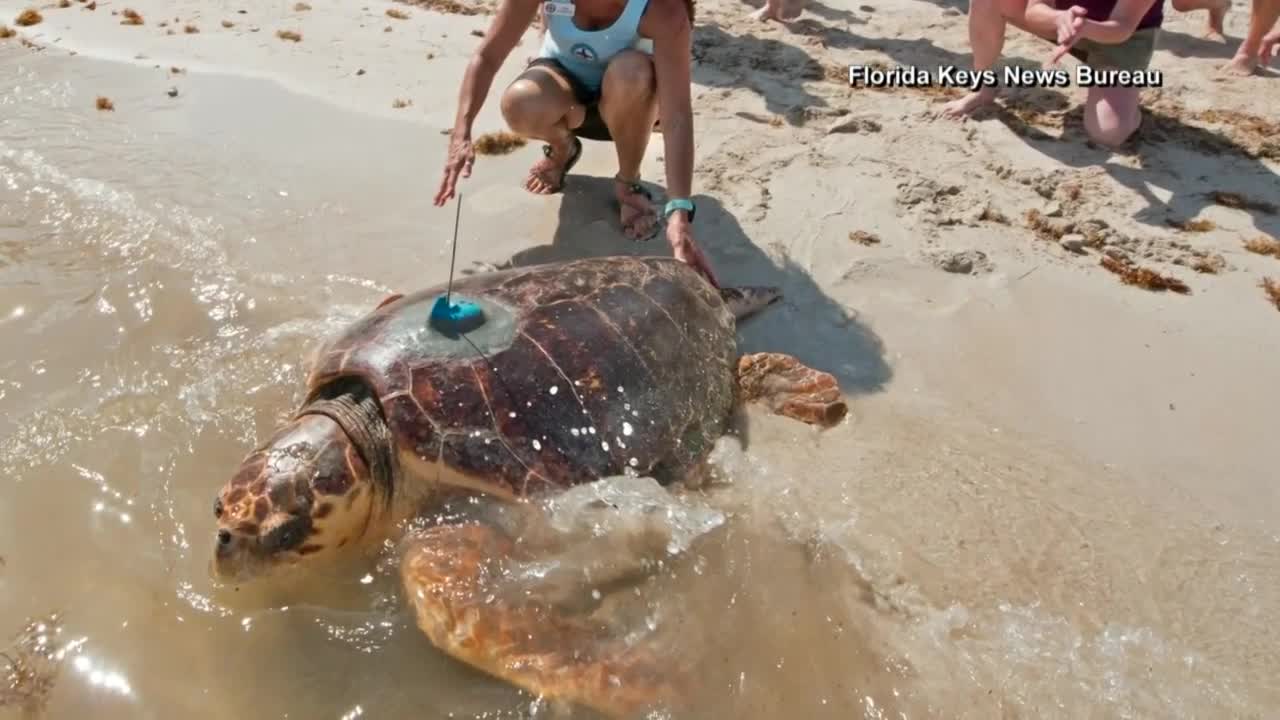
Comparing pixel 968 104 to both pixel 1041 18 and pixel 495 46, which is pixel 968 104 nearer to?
pixel 1041 18

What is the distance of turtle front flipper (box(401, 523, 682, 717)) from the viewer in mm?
1442

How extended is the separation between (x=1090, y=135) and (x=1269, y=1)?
142 centimetres

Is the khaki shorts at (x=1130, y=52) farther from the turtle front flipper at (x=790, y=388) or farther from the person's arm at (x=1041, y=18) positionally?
the turtle front flipper at (x=790, y=388)

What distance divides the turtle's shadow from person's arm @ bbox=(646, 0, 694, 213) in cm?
41

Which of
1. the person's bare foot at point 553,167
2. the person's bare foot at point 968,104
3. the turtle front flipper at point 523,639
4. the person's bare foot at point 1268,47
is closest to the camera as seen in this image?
the turtle front flipper at point 523,639

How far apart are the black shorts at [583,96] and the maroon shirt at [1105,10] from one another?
7.54ft

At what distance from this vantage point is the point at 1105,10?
3.67 metres

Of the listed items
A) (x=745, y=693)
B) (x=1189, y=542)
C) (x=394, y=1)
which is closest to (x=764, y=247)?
(x=1189, y=542)

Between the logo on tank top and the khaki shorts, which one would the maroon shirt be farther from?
the logo on tank top

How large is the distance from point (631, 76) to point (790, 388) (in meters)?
1.28

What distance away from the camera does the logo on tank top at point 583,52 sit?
9.42ft

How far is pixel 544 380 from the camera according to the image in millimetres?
1841

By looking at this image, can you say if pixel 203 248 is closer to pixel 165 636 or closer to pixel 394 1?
pixel 165 636

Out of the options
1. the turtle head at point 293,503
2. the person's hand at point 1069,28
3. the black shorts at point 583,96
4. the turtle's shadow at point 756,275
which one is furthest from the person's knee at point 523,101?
the person's hand at point 1069,28
